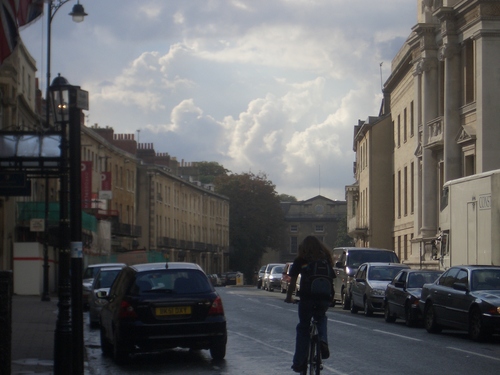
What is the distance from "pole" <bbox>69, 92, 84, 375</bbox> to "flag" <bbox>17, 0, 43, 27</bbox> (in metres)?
1.88

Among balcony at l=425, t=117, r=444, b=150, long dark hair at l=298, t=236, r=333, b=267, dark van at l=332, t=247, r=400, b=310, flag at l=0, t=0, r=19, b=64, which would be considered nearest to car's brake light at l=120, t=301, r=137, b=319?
long dark hair at l=298, t=236, r=333, b=267

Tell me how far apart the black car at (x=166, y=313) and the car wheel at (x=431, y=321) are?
26.8 feet

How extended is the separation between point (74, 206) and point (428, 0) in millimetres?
41016

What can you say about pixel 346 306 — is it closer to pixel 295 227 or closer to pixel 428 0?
pixel 428 0

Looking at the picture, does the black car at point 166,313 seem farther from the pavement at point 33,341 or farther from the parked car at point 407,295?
the parked car at point 407,295

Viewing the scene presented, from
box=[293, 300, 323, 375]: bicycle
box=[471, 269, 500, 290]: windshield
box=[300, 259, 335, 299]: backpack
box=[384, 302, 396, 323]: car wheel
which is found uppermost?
box=[300, 259, 335, 299]: backpack

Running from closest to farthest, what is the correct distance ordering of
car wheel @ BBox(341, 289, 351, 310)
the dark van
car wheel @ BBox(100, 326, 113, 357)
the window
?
car wheel @ BBox(100, 326, 113, 357), car wheel @ BBox(341, 289, 351, 310), the dark van, the window

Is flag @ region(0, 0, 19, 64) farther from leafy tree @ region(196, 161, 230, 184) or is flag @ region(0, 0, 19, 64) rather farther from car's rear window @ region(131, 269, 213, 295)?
leafy tree @ region(196, 161, 230, 184)

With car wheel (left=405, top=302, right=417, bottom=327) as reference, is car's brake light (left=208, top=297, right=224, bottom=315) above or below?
above

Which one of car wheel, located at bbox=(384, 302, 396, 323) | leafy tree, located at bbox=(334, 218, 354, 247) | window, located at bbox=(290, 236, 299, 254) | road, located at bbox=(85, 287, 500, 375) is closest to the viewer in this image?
road, located at bbox=(85, 287, 500, 375)

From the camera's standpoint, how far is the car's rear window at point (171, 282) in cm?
1530

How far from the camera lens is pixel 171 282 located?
15508 mm

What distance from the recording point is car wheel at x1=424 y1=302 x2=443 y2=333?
22422mm

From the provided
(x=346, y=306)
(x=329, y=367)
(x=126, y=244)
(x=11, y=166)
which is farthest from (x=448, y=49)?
(x=126, y=244)
